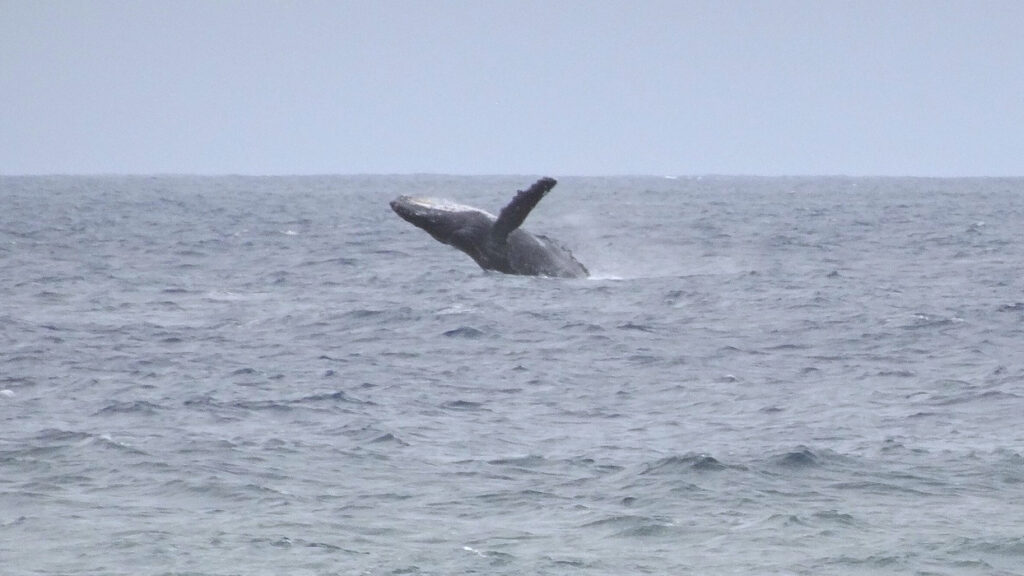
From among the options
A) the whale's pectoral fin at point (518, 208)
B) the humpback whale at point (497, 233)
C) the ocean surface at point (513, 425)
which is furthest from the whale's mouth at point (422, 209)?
the ocean surface at point (513, 425)

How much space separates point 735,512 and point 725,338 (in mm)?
9670

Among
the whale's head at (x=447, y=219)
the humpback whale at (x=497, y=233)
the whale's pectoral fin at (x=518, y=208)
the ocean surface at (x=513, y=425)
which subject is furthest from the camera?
the whale's head at (x=447, y=219)

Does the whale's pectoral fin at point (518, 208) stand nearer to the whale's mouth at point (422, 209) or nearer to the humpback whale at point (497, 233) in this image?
the humpback whale at point (497, 233)

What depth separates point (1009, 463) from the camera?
1423 centimetres

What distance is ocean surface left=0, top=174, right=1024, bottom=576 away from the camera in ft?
39.0

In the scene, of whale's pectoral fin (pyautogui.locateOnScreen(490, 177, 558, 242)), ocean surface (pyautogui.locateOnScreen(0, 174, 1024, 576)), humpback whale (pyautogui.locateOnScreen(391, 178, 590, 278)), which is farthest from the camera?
humpback whale (pyautogui.locateOnScreen(391, 178, 590, 278))

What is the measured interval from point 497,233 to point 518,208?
1.91 meters

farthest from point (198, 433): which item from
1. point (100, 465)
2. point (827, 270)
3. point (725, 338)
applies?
point (827, 270)

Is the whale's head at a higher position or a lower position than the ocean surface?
higher

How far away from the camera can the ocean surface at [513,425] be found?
39.0ft

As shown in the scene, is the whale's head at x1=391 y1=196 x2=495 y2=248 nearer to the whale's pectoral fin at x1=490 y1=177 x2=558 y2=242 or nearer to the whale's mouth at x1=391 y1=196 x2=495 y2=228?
the whale's mouth at x1=391 y1=196 x2=495 y2=228

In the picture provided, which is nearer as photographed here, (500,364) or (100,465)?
(100,465)

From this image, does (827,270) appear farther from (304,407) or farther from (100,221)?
(100,221)

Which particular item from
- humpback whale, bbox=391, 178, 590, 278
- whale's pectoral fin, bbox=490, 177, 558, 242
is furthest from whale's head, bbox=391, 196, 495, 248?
whale's pectoral fin, bbox=490, 177, 558, 242
